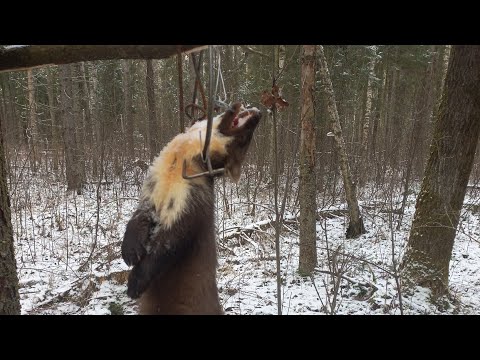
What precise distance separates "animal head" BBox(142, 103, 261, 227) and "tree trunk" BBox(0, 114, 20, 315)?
1.39m

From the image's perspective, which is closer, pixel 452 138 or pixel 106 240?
pixel 452 138

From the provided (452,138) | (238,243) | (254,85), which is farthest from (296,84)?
(452,138)

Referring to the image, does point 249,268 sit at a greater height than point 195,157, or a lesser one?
lesser

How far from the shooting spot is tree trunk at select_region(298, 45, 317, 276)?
600cm

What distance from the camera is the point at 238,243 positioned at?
8055 mm

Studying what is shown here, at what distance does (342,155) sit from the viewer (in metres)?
8.15

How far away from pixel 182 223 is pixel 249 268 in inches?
213

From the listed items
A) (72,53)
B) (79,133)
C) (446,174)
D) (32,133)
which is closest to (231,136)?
(72,53)

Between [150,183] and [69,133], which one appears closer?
[150,183]

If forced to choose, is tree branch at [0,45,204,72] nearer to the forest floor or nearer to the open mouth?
the open mouth

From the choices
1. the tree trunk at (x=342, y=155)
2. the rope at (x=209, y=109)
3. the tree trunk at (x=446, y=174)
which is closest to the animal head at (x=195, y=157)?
the rope at (x=209, y=109)

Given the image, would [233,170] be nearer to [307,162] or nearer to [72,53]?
[72,53]
